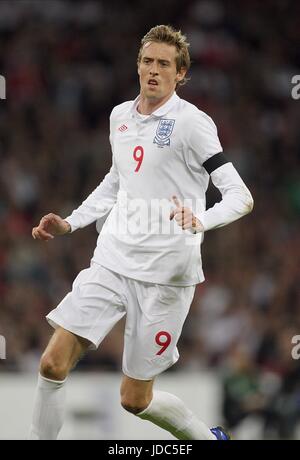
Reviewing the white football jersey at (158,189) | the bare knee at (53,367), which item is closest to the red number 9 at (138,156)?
the white football jersey at (158,189)

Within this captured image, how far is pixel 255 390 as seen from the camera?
369 inches

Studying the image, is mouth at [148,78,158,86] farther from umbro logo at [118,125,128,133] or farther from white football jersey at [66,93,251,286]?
umbro logo at [118,125,128,133]

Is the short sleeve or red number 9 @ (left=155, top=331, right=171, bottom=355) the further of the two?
red number 9 @ (left=155, top=331, right=171, bottom=355)

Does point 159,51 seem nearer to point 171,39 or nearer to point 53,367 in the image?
point 171,39

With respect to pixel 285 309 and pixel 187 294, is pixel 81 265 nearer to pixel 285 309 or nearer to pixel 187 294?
pixel 285 309

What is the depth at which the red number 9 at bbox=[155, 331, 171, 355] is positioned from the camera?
5539 millimetres

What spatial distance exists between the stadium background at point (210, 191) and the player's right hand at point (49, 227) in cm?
353

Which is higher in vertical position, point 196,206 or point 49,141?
point 49,141

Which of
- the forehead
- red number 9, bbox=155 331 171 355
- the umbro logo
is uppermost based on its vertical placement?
the forehead

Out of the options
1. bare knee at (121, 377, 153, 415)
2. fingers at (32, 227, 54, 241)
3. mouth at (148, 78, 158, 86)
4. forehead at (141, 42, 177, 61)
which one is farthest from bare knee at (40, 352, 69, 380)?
forehead at (141, 42, 177, 61)

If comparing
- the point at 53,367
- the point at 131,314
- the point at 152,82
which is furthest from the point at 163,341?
the point at 152,82

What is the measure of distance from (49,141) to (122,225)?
6.86 metres

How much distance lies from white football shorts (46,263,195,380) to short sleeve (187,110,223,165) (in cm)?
72
